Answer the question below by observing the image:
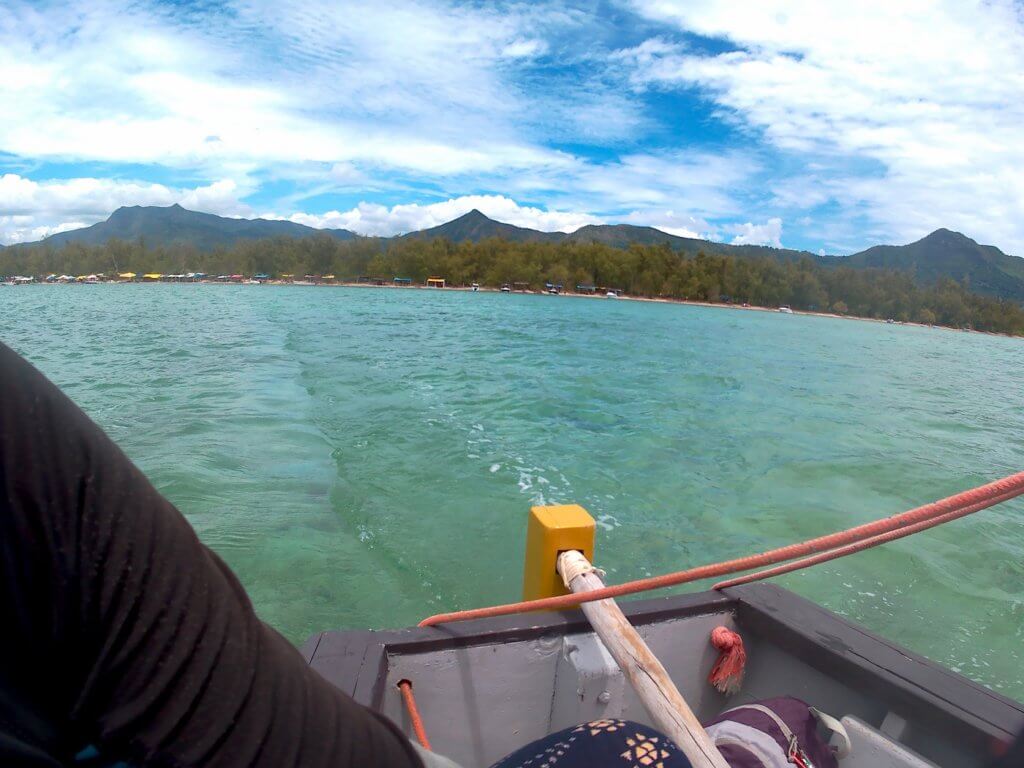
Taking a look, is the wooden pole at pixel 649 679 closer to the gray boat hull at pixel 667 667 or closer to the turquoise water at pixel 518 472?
the gray boat hull at pixel 667 667

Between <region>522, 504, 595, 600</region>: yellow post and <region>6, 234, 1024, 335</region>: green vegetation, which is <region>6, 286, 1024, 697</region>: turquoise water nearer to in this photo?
<region>522, 504, 595, 600</region>: yellow post

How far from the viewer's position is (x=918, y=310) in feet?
360

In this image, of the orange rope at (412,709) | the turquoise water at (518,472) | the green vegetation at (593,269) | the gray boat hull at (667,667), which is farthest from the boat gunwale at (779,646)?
the green vegetation at (593,269)

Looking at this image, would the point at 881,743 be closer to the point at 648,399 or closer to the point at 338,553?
the point at 338,553

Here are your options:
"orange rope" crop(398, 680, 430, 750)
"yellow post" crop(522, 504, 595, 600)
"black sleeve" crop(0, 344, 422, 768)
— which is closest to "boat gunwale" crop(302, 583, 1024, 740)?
"orange rope" crop(398, 680, 430, 750)

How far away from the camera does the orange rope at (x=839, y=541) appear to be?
4.33 feet

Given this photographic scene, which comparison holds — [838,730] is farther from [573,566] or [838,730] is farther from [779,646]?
[573,566]

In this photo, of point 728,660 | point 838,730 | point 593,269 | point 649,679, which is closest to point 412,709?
point 649,679

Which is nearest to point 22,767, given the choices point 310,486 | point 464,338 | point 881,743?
point 881,743

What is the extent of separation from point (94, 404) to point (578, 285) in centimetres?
10059

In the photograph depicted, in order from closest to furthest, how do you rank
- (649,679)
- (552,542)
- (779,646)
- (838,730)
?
1. (649,679)
2. (838,730)
3. (779,646)
4. (552,542)

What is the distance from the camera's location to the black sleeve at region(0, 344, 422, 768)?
1.74 feet

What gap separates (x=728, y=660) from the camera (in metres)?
2.39

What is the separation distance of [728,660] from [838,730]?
496 millimetres
